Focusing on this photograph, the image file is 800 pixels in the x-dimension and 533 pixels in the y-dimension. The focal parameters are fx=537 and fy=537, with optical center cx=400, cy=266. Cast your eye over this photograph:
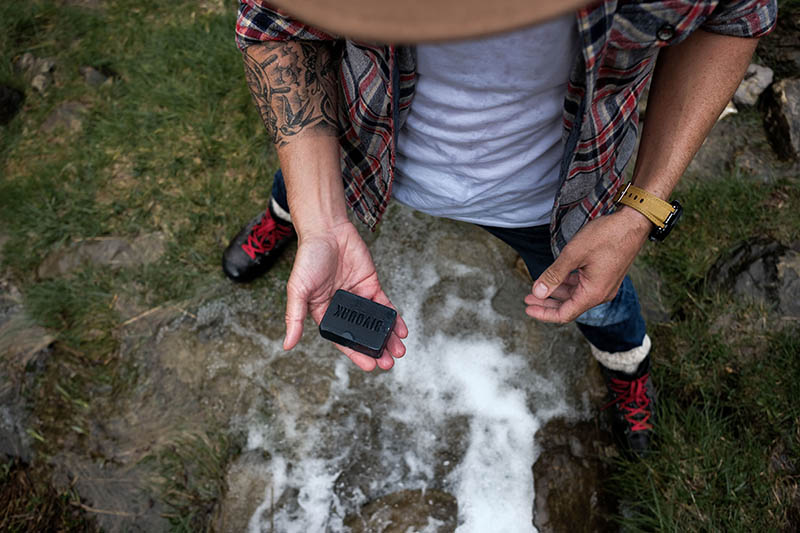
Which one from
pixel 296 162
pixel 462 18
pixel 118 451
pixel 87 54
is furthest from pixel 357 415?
pixel 87 54

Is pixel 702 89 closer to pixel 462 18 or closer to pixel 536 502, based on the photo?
pixel 462 18

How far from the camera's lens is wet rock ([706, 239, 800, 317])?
2195 millimetres

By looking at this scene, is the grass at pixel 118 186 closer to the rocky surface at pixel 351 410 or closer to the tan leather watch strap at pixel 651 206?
the rocky surface at pixel 351 410

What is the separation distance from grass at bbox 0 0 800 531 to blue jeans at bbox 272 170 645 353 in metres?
0.45

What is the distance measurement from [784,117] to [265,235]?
2480 millimetres

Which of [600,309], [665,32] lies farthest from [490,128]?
[600,309]

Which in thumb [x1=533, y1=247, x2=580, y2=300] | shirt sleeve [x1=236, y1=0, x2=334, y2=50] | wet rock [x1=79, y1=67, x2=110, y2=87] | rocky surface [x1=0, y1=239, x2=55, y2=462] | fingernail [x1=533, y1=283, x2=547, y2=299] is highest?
shirt sleeve [x1=236, y1=0, x2=334, y2=50]

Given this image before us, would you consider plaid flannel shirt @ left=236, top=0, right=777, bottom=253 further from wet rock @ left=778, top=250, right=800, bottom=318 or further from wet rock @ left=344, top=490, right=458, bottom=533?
wet rock @ left=778, top=250, right=800, bottom=318

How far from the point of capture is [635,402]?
6.73 ft

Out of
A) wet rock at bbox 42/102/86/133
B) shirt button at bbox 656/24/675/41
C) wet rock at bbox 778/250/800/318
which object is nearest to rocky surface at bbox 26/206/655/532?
wet rock at bbox 778/250/800/318

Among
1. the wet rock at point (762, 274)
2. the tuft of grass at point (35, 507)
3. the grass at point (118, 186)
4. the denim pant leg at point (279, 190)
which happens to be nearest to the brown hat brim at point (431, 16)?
the denim pant leg at point (279, 190)

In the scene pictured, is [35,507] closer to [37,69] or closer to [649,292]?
[37,69]

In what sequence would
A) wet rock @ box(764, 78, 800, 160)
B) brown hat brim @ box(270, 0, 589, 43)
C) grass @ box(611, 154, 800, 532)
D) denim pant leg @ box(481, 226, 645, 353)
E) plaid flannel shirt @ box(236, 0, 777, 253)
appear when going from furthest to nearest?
1. wet rock @ box(764, 78, 800, 160)
2. grass @ box(611, 154, 800, 532)
3. denim pant leg @ box(481, 226, 645, 353)
4. plaid flannel shirt @ box(236, 0, 777, 253)
5. brown hat brim @ box(270, 0, 589, 43)

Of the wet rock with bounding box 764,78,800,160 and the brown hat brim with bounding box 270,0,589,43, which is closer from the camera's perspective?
the brown hat brim with bounding box 270,0,589,43
